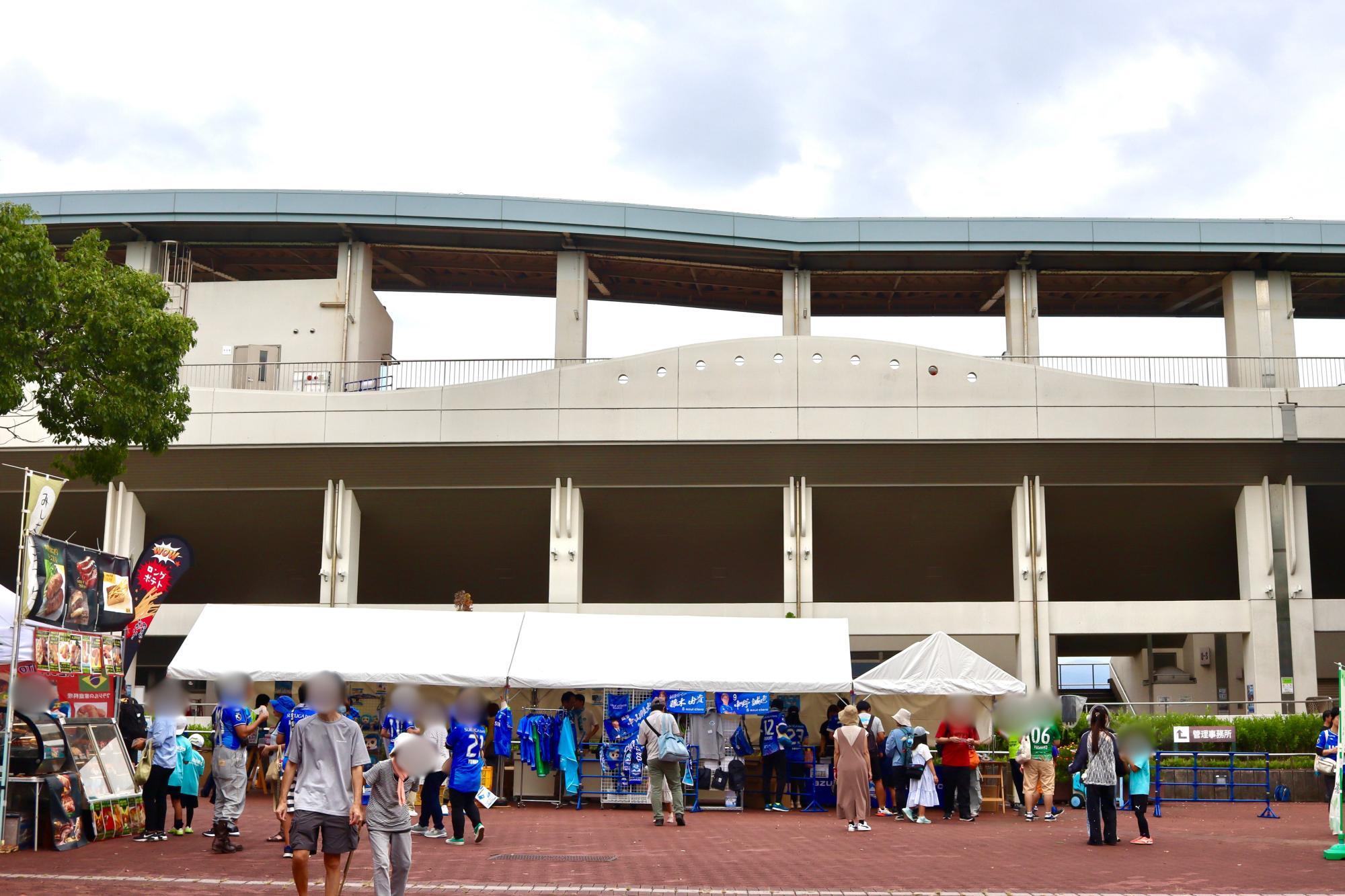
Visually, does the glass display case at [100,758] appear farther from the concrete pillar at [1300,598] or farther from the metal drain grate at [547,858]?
the concrete pillar at [1300,598]

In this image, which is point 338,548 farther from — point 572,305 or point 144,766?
point 144,766

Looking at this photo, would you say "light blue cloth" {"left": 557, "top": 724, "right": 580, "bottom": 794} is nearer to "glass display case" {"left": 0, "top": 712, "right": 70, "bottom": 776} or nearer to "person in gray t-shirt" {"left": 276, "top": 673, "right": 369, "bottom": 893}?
"glass display case" {"left": 0, "top": 712, "right": 70, "bottom": 776}

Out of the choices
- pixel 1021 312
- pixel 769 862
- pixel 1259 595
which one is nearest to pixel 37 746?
pixel 769 862

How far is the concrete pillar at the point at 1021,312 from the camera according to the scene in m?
32.7

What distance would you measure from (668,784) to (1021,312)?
19.8 meters

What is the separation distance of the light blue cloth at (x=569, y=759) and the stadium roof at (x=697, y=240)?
1560 cm

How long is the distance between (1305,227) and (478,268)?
20.4m

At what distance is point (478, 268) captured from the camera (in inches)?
1384

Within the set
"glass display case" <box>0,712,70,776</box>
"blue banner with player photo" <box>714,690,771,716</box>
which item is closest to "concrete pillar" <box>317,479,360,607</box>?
"blue banner with player photo" <box>714,690,771,716</box>

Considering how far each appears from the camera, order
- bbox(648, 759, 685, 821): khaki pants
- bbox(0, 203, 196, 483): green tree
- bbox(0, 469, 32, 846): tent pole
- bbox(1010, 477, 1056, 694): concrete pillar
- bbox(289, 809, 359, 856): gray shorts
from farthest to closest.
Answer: bbox(1010, 477, 1056, 694): concrete pillar
bbox(648, 759, 685, 821): khaki pants
bbox(0, 203, 196, 483): green tree
bbox(0, 469, 32, 846): tent pole
bbox(289, 809, 359, 856): gray shorts

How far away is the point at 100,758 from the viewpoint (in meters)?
13.8

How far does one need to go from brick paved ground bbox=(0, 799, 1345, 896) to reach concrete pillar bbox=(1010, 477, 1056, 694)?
507 inches

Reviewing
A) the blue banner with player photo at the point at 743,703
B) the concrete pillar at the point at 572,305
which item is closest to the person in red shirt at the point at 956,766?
the blue banner with player photo at the point at 743,703

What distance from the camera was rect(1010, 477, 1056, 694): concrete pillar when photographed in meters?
30.2
